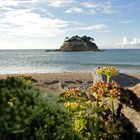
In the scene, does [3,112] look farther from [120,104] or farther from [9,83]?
[120,104]

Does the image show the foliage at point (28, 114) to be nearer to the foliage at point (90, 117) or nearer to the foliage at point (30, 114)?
the foliage at point (30, 114)

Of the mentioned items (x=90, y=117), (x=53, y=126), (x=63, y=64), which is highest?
(x=53, y=126)

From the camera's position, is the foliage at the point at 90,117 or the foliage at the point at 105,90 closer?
the foliage at the point at 90,117

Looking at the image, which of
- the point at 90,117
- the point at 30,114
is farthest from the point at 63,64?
the point at 30,114

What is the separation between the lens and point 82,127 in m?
7.65

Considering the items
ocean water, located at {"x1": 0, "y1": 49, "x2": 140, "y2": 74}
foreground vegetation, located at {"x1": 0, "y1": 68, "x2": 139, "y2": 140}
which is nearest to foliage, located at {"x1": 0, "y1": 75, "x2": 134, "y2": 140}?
foreground vegetation, located at {"x1": 0, "y1": 68, "x2": 139, "y2": 140}

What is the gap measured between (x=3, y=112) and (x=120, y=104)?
23.7ft

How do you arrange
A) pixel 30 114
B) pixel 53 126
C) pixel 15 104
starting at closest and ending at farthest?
pixel 15 104
pixel 30 114
pixel 53 126

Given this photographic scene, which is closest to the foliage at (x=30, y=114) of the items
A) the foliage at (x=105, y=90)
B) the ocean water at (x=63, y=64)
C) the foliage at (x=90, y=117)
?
the foliage at (x=90, y=117)

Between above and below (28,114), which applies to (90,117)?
below

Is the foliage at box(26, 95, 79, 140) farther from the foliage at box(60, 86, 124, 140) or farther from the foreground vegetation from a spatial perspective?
the foliage at box(60, 86, 124, 140)

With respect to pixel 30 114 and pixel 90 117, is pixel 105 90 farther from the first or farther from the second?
pixel 30 114

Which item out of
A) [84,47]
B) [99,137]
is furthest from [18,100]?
[84,47]

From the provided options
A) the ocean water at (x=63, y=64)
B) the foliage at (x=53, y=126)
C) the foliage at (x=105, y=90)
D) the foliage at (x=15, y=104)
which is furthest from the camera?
the ocean water at (x=63, y=64)
